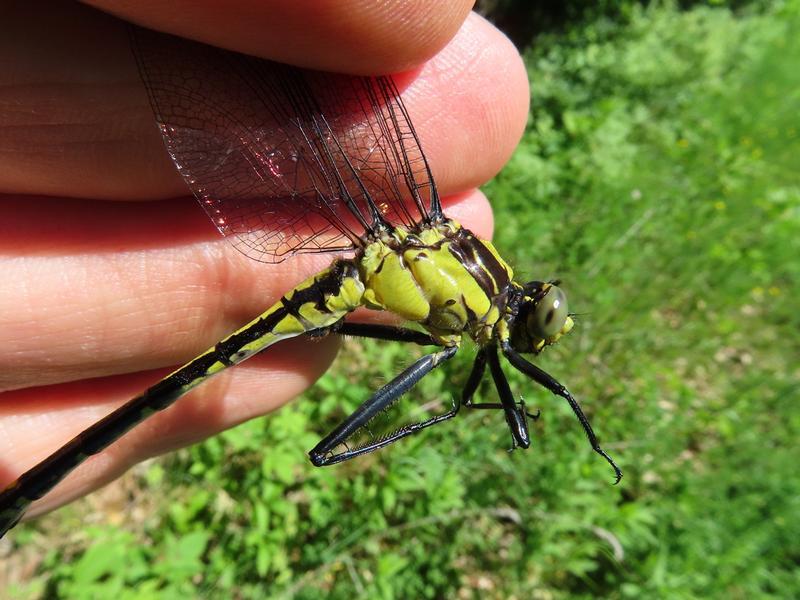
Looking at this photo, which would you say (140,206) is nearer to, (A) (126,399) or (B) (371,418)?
(A) (126,399)

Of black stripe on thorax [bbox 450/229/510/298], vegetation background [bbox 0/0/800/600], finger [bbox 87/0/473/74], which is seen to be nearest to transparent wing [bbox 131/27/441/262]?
black stripe on thorax [bbox 450/229/510/298]

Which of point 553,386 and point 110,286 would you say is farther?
point 553,386

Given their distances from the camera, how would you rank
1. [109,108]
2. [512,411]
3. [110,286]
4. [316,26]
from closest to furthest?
1. [316,26]
2. [109,108]
3. [110,286]
4. [512,411]

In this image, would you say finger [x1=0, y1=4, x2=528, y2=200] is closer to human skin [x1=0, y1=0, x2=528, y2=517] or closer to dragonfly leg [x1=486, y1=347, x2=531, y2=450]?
human skin [x1=0, y1=0, x2=528, y2=517]

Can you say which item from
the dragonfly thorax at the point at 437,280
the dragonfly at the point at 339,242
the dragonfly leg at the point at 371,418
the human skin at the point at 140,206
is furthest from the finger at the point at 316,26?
the dragonfly leg at the point at 371,418

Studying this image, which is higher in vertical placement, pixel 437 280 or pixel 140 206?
pixel 140 206

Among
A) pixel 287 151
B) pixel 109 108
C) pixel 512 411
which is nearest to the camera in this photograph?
pixel 109 108

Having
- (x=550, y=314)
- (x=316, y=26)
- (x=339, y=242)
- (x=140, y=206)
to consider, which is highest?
(x=140, y=206)

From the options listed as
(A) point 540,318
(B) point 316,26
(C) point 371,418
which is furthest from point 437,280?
(B) point 316,26
